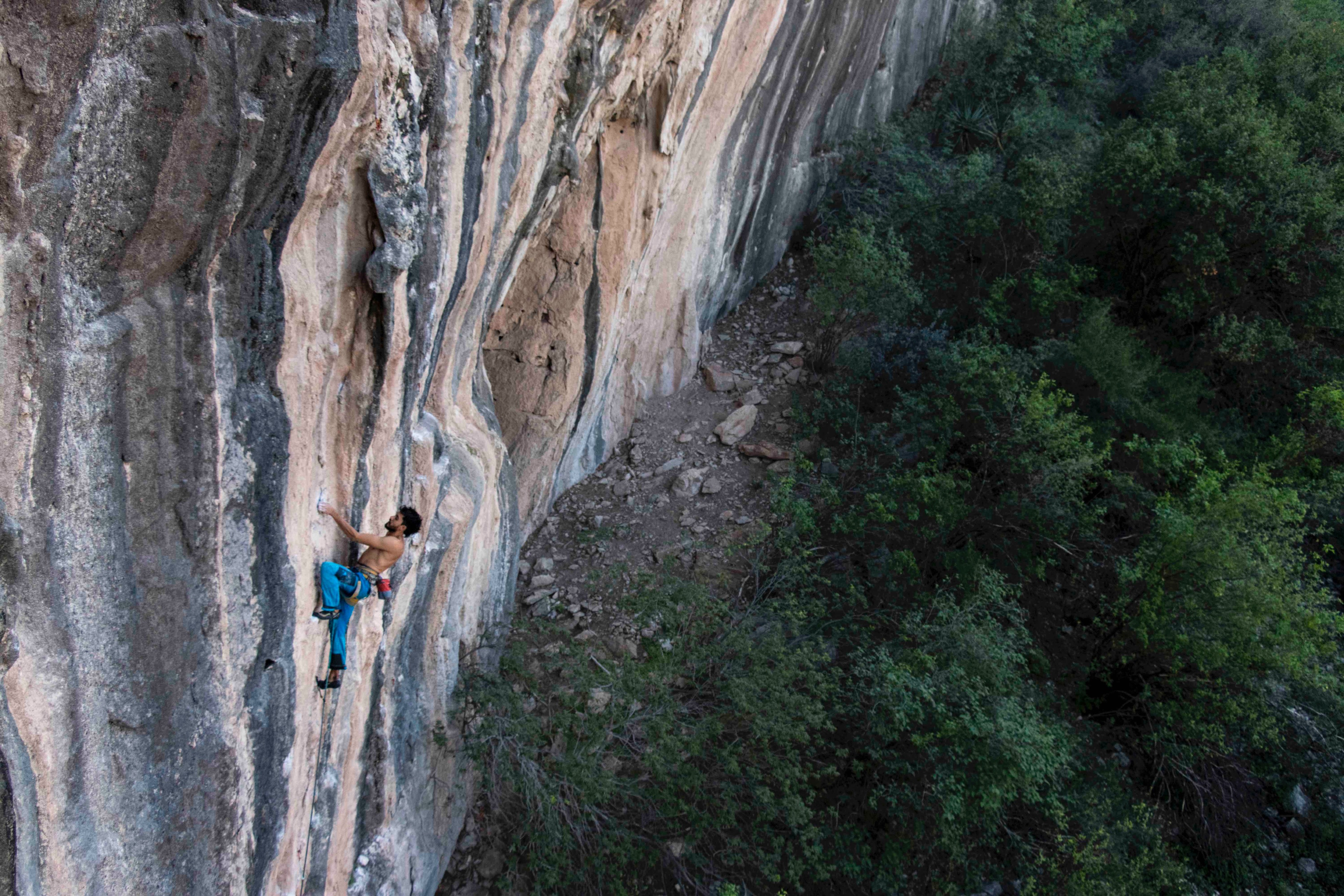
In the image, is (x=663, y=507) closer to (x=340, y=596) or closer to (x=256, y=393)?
(x=340, y=596)

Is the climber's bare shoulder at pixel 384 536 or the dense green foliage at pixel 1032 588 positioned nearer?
the climber's bare shoulder at pixel 384 536

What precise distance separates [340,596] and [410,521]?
605 mm

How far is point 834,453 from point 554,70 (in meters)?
5.98

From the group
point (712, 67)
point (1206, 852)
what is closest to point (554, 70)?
point (712, 67)

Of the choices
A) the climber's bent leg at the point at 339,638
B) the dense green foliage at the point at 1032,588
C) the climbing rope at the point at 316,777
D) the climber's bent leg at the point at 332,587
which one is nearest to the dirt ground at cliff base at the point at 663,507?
the dense green foliage at the point at 1032,588

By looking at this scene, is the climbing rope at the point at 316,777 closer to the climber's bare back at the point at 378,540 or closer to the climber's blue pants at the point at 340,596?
the climber's blue pants at the point at 340,596

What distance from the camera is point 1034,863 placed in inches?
266

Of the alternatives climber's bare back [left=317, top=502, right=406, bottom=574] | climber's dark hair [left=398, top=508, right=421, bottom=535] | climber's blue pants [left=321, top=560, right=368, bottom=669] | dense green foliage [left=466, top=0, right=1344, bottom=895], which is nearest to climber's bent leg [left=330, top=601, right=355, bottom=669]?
climber's blue pants [left=321, top=560, right=368, bottom=669]

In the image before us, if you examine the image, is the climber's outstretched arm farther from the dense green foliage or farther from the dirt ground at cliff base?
the dirt ground at cliff base

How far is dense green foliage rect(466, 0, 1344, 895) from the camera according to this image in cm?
666

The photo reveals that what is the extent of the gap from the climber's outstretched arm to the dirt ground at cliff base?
3305mm

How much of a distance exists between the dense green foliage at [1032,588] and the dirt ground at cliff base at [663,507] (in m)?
0.40

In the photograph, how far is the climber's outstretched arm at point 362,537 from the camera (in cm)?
432

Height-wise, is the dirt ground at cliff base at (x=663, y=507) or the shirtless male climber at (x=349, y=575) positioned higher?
the shirtless male climber at (x=349, y=575)
